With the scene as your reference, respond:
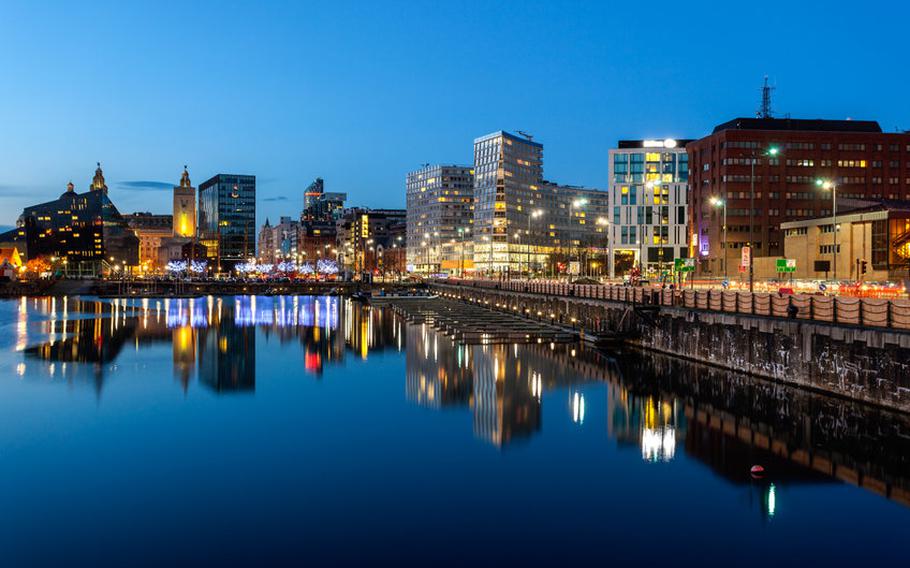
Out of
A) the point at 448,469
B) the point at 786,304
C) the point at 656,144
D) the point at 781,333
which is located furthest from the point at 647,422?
the point at 656,144

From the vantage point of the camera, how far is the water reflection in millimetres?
31297

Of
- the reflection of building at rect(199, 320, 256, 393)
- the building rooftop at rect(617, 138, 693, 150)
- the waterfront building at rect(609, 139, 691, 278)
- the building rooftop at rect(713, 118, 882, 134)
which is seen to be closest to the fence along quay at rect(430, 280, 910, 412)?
the reflection of building at rect(199, 320, 256, 393)

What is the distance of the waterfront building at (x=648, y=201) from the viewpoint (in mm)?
172875

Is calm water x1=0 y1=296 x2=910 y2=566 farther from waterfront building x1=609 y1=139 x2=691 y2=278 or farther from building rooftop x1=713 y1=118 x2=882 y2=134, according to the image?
waterfront building x1=609 y1=139 x2=691 y2=278

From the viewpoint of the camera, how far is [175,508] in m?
26.7

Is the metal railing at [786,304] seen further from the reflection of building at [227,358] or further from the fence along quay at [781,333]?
the reflection of building at [227,358]

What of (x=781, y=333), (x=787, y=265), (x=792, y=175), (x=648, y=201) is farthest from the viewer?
(x=648, y=201)

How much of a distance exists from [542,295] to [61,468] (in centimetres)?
Answer: 6905

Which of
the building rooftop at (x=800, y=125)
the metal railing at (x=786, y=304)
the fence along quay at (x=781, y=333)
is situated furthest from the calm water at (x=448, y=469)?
the building rooftop at (x=800, y=125)

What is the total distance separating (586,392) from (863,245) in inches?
2111

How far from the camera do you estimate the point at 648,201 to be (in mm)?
172250

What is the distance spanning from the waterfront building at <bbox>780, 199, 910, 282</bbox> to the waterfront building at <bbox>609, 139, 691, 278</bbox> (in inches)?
2783

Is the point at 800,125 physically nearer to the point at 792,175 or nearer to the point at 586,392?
the point at 792,175

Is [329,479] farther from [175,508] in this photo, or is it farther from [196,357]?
[196,357]
